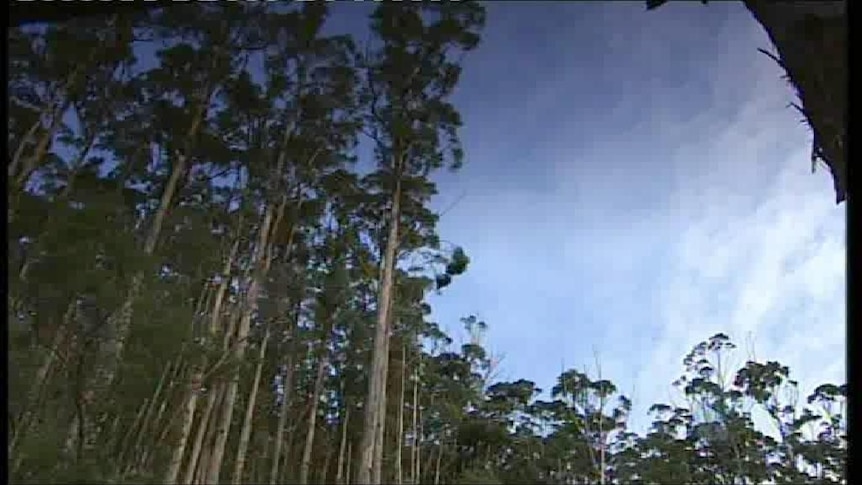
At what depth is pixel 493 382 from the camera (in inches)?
530

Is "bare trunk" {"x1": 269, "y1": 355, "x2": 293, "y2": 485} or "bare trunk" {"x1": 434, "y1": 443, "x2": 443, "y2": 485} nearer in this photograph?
"bare trunk" {"x1": 269, "y1": 355, "x2": 293, "y2": 485}

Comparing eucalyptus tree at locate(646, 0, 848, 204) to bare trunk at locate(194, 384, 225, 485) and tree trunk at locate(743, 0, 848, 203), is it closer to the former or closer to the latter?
tree trunk at locate(743, 0, 848, 203)

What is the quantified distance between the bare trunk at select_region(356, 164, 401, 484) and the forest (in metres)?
0.03

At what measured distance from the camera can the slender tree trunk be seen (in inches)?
263

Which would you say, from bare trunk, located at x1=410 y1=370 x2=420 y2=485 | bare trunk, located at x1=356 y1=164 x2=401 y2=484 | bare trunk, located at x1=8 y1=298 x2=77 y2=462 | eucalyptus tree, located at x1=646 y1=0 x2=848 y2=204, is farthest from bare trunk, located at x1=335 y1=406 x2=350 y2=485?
eucalyptus tree, located at x1=646 y1=0 x2=848 y2=204

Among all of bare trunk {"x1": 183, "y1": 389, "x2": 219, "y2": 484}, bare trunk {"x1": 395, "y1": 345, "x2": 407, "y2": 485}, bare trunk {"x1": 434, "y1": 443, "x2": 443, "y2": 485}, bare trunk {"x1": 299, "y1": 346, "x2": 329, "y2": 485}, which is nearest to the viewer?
bare trunk {"x1": 183, "y1": 389, "x2": 219, "y2": 484}

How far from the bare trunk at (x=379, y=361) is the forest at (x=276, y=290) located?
30mm

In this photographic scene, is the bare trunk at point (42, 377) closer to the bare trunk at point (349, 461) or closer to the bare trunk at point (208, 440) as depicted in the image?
the bare trunk at point (208, 440)

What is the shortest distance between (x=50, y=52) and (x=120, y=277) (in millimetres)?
1736

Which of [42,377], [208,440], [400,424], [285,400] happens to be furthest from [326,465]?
[42,377]

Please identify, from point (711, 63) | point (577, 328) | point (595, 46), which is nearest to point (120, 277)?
point (595, 46)

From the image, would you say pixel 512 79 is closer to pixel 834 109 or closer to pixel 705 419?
pixel 834 109

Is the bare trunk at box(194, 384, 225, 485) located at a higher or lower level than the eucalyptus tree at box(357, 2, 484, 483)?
lower

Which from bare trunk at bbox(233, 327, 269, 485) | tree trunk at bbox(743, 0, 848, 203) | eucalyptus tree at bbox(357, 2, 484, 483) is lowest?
tree trunk at bbox(743, 0, 848, 203)
